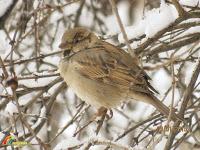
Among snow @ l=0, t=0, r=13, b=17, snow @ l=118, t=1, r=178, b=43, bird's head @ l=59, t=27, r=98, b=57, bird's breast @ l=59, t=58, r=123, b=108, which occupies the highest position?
snow @ l=0, t=0, r=13, b=17

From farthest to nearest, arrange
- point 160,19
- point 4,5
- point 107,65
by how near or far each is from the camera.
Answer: point 4,5 < point 107,65 < point 160,19

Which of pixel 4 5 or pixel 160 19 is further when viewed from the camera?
pixel 4 5

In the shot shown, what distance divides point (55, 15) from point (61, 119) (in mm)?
1273

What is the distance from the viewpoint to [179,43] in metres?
3.86

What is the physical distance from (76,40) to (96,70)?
31 centimetres

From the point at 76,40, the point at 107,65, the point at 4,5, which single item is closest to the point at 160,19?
the point at 107,65

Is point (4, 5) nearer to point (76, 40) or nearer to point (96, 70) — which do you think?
point (76, 40)

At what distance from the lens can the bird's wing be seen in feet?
13.6

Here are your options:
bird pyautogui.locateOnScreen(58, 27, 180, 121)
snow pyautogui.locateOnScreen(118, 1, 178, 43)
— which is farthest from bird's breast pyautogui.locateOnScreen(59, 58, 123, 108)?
snow pyautogui.locateOnScreen(118, 1, 178, 43)

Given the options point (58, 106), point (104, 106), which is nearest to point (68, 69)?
point (104, 106)

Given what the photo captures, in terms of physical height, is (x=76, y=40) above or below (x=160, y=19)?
below

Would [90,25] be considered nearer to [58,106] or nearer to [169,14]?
[58,106]

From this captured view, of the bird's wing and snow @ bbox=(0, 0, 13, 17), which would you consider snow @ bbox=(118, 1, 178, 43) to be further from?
snow @ bbox=(0, 0, 13, 17)

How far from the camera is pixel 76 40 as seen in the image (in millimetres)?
4277
